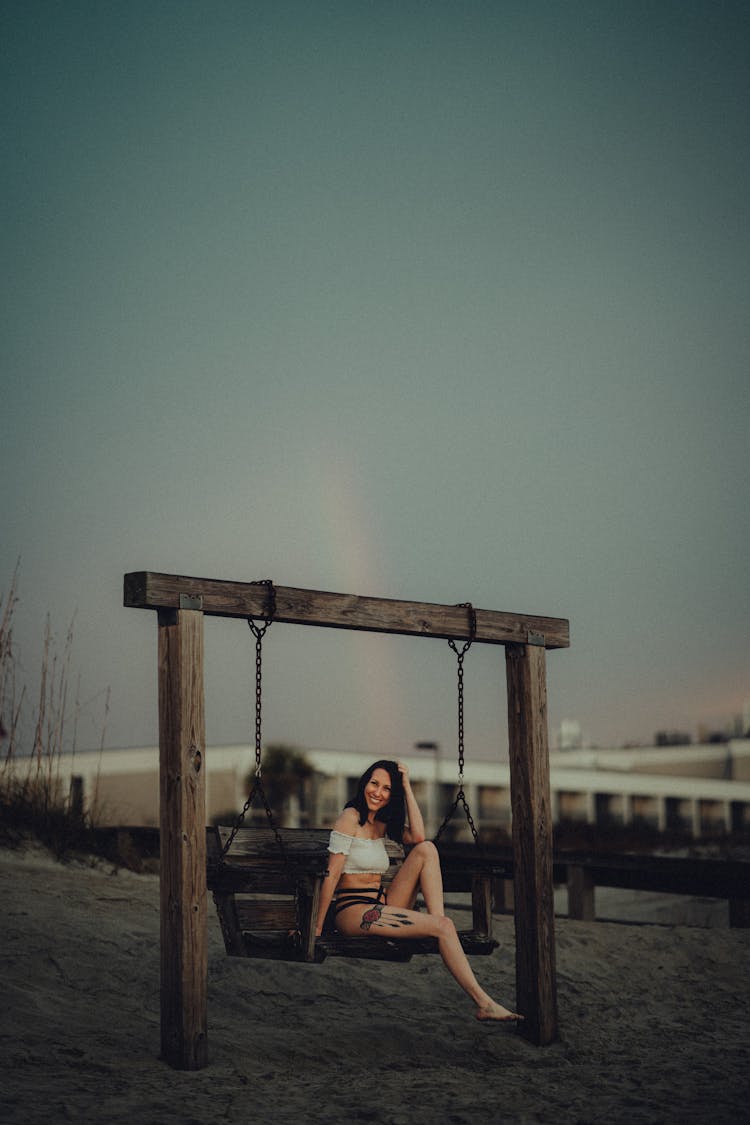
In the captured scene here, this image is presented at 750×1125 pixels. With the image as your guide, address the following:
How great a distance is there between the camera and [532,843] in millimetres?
7891

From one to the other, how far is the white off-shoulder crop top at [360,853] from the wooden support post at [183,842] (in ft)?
3.45

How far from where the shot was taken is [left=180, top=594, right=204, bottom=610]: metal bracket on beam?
21.3ft

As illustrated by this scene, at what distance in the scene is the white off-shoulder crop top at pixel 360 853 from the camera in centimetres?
729

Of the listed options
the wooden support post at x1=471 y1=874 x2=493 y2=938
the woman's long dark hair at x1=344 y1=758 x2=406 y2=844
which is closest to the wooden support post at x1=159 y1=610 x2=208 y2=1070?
the woman's long dark hair at x1=344 y1=758 x2=406 y2=844

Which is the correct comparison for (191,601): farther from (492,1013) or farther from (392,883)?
(492,1013)

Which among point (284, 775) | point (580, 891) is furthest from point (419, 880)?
point (284, 775)

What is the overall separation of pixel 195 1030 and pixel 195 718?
5.22 feet

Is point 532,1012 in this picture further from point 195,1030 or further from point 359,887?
point 195,1030

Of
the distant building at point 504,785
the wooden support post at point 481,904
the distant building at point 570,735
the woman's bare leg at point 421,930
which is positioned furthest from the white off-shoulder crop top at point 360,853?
the distant building at point 570,735

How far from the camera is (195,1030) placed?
639 centimetres

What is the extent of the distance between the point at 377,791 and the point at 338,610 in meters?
1.15

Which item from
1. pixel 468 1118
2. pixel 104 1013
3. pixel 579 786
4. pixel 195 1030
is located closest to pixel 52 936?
pixel 104 1013

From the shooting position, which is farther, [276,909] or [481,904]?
[481,904]

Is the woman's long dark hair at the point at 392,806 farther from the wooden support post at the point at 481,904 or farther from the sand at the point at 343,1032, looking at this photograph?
the sand at the point at 343,1032
